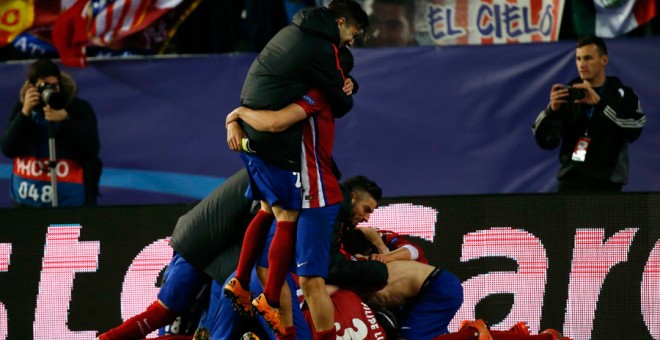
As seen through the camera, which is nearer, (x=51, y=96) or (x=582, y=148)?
(x=582, y=148)

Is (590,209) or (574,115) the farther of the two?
(574,115)

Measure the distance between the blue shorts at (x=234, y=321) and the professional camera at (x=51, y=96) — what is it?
265 cm

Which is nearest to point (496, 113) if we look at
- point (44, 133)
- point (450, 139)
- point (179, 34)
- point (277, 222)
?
point (450, 139)

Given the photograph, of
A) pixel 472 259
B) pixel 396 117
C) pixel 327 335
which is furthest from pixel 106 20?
pixel 327 335

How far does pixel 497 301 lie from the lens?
7.93m

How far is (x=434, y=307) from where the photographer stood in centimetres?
749

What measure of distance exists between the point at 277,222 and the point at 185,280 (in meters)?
0.82

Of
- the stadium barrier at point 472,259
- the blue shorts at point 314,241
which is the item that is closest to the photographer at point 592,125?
the stadium barrier at point 472,259

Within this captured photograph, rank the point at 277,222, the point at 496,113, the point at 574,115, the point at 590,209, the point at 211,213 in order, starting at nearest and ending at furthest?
the point at 277,222 < the point at 211,213 < the point at 590,209 < the point at 574,115 < the point at 496,113

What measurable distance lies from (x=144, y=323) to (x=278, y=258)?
3.64ft

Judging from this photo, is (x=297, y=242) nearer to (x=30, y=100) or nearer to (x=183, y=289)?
(x=183, y=289)

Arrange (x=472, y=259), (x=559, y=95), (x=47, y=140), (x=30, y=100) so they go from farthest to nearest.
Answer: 1. (x=47, y=140)
2. (x=30, y=100)
3. (x=559, y=95)
4. (x=472, y=259)

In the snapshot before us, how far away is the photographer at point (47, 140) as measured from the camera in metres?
9.49

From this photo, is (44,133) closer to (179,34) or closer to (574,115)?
(179,34)
